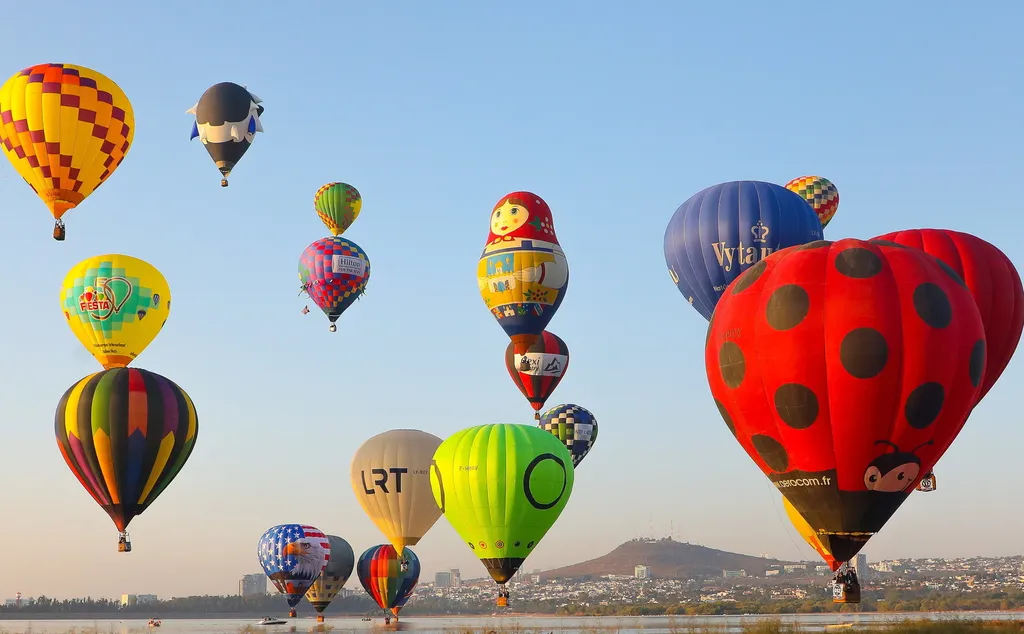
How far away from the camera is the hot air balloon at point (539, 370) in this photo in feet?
133

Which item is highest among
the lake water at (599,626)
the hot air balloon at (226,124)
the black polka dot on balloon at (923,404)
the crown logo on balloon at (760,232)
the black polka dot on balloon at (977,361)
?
the hot air balloon at (226,124)

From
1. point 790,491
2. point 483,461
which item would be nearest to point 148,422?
point 483,461

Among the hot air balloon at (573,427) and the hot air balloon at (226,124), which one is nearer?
the hot air balloon at (226,124)

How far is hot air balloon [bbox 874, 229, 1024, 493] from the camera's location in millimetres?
25203

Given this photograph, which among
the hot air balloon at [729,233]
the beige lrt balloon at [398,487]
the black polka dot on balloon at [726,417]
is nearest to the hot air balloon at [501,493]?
the hot air balloon at [729,233]

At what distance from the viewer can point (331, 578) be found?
51062 mm

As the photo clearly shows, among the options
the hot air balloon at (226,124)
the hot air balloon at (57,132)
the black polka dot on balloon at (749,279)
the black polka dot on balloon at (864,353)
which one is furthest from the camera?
the hot air balloon at (226,124)

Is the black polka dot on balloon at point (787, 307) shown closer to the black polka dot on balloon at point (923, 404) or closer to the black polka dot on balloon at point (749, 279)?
the black polka dot on balloon at point (749, 279)

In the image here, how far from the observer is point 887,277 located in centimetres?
1942

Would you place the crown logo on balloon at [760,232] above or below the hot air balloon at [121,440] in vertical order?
above

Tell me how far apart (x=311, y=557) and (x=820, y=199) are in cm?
2324

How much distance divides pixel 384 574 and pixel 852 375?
3567 centimetres

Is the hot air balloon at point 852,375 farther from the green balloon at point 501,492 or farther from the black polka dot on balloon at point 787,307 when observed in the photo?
the green balloon at point 501,492

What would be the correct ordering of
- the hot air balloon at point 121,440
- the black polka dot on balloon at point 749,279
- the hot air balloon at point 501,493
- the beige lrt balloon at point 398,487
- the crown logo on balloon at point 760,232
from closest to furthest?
the black polka dot on balloon at point 749,279 < the crown logo on balloon at point 760,232 < the hot air balloon at point 501,493 < the hot air balloon at point 121,440 < the beige lrt balloon at point 398,487
